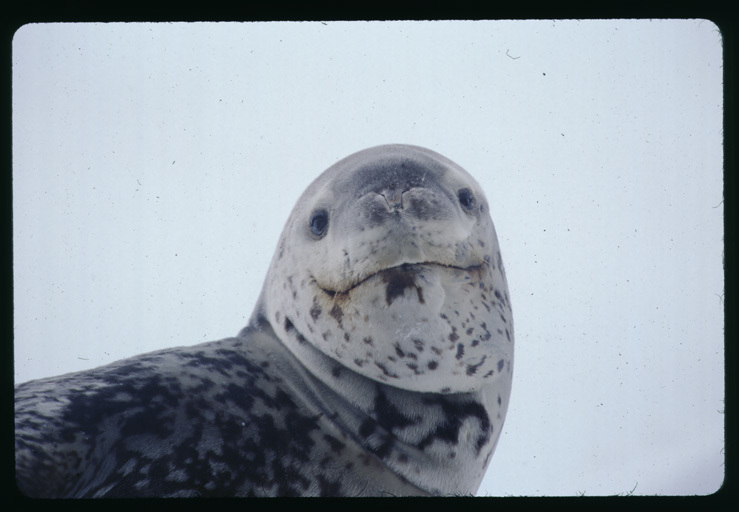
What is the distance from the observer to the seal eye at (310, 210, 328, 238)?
6.03 feet

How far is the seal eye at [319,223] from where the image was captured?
6.03 feet

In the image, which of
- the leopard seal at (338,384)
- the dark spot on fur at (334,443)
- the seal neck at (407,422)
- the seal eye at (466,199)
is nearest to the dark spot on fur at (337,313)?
the leopard seal at (338,384)

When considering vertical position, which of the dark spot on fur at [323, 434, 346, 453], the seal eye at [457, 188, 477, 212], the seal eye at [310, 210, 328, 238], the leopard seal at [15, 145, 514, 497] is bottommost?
the dark spot on fur at [323, 434, 346, 453]

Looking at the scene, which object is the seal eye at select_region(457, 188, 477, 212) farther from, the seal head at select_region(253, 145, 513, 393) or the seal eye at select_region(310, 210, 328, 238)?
the seal eye at select_region(310, 210, 328, 238)

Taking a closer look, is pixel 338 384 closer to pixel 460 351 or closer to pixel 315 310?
pixel 315 310

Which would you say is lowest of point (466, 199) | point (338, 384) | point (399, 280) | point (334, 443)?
point (334, 443)

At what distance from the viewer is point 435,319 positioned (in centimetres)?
169

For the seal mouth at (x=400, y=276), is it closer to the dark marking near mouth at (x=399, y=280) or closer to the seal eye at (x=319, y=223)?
the dark marking near mouth at (x=399, y=280)

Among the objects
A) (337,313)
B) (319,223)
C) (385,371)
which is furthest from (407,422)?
(319,223)

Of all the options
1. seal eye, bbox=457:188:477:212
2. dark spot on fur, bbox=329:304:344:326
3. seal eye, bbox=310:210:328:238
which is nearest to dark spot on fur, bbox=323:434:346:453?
dark spot on fur, bbox=329:304:344:326

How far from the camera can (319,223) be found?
1854 millimetres

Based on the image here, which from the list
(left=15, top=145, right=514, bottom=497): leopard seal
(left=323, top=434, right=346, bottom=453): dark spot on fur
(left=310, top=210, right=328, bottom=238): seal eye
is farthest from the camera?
(left=310, top=210, right=328, bottom=238): seal eye

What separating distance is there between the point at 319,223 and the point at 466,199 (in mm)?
387

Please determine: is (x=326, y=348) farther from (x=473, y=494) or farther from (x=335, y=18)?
(x=335, y=18)
